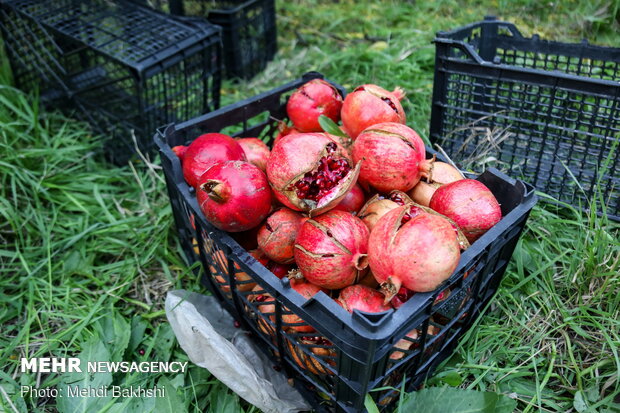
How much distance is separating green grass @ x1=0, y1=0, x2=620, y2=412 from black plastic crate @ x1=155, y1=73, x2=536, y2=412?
16 cm

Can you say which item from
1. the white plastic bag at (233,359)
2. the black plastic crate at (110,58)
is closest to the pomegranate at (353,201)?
the white plastic bag at (233,359)

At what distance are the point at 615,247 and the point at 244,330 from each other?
43.7 inches

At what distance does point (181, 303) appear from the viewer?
1.44 m

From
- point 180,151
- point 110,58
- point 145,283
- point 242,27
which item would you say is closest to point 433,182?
point 180,151

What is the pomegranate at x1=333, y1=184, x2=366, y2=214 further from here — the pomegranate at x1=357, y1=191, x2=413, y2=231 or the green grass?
the green grass

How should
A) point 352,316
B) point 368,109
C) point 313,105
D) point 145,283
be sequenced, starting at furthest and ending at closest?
point 145,283, point 313,105, point 368,109, point 352,316

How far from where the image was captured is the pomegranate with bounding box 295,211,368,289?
1130mm

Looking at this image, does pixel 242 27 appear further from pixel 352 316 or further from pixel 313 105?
pixel 352 316

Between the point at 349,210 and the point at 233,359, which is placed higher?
the point at 349,210

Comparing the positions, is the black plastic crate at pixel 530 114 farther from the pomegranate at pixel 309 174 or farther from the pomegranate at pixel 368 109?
the pomegranate at pixel 309 174

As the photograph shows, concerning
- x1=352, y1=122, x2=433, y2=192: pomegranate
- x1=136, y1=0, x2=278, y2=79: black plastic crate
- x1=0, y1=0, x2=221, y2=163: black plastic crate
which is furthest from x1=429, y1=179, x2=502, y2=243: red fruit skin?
x1=136, y1=0, x2=278, y2=79: black plastic crate

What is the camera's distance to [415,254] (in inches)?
40.8

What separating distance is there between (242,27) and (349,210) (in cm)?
201

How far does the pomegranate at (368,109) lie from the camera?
147 cm
